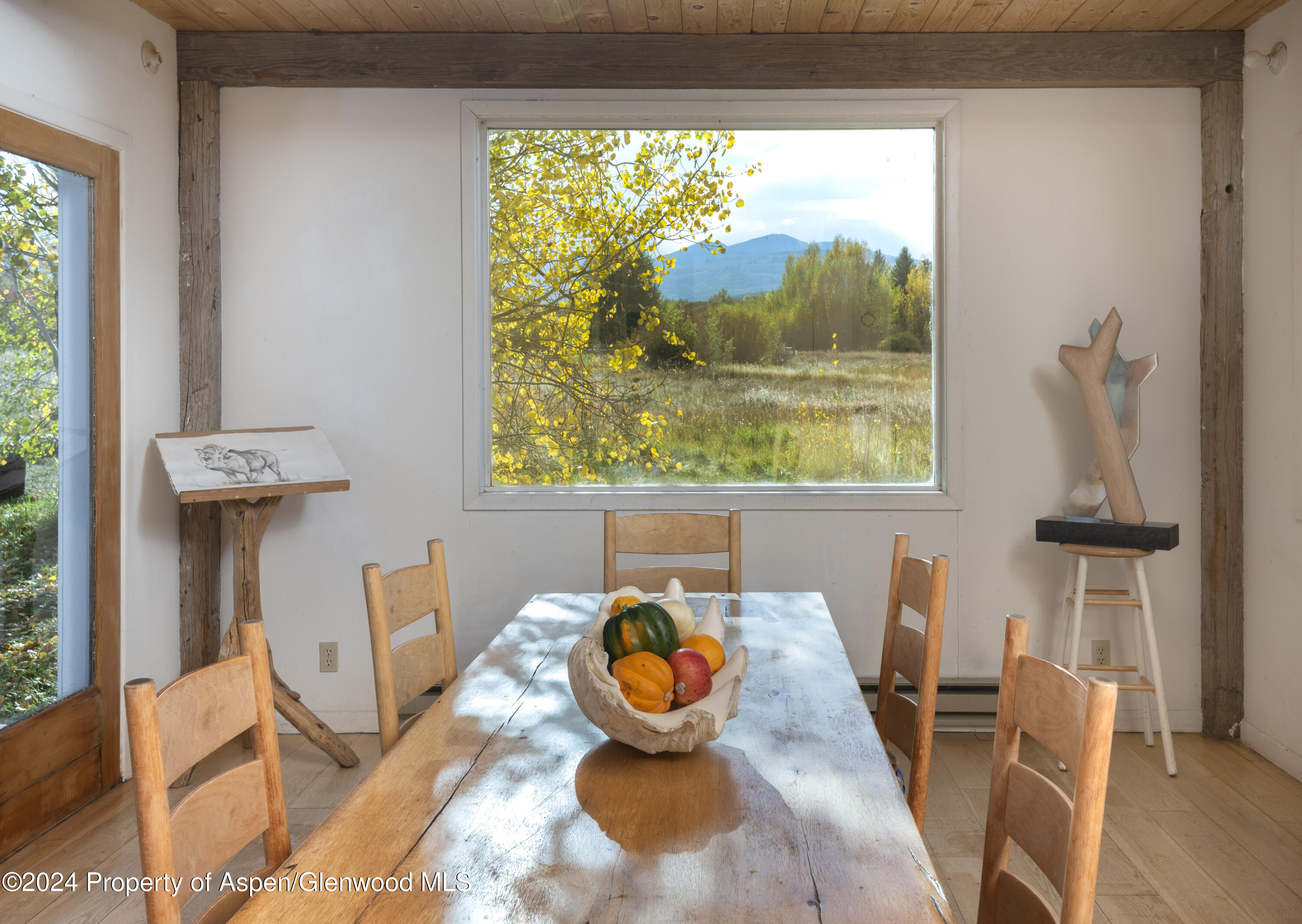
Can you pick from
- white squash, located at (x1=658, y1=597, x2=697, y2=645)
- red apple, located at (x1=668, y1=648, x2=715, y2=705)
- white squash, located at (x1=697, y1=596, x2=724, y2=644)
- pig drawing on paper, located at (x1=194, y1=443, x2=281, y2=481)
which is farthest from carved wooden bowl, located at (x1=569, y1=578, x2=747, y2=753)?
pig drawing on paper, located at (x1=194, y1=443, x2=281, y2=481)

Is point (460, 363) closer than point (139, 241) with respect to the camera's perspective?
No

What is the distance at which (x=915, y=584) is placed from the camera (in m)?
1.88

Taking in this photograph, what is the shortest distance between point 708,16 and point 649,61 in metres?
0.29

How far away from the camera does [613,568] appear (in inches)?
102

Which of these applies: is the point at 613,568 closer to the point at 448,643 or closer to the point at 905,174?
the point at 448,643

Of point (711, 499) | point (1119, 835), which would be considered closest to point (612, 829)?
point (1119, 835)

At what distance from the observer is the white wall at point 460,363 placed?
341 cm

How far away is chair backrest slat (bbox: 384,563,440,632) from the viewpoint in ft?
5.66

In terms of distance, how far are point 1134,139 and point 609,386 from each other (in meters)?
2.35

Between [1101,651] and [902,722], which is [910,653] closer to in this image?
[902,722]

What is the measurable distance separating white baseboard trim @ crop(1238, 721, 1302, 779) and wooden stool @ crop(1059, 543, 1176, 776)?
34 cm

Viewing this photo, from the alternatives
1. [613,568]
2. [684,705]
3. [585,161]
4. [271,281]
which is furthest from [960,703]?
[271,281]

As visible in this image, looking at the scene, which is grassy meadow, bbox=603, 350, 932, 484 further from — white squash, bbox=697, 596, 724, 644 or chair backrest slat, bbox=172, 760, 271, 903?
chair backrest slat, bbox=172, 760, 271, 903

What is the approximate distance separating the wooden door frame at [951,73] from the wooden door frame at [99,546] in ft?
1.25
